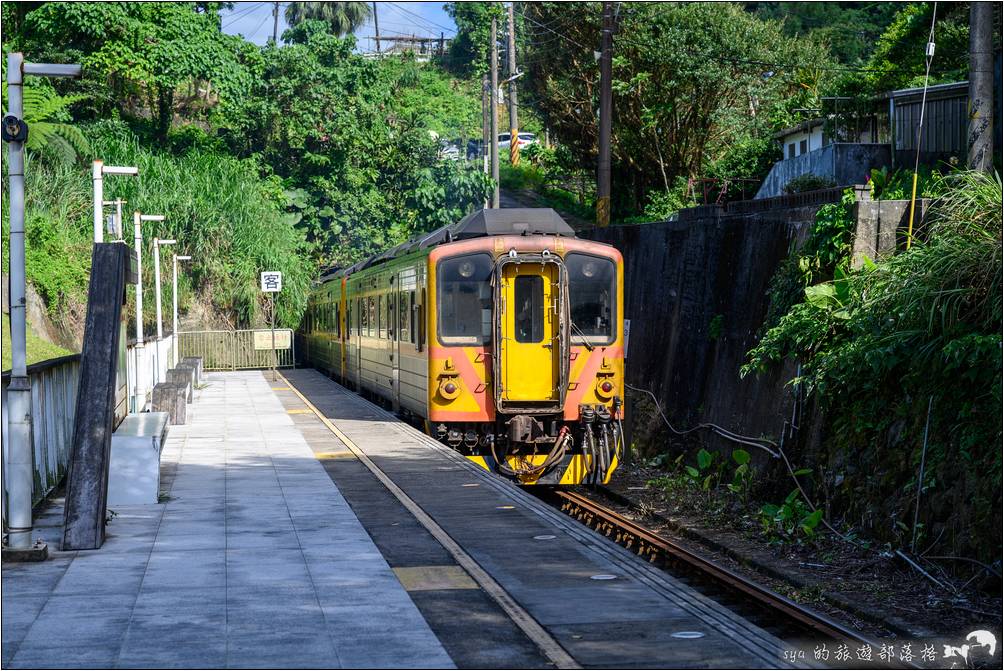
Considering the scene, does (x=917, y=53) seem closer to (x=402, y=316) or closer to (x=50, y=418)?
(x=402, y=316)

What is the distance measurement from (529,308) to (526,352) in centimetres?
58

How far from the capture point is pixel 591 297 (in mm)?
15844

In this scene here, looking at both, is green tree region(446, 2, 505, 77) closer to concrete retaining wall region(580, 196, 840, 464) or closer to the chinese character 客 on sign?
the chinese character 客 on sign

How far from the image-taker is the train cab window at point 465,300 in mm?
15656

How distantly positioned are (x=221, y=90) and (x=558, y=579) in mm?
41760

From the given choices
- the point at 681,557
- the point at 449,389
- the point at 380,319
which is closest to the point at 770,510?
the point at 681,557

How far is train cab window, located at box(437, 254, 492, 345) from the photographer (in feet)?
51.4

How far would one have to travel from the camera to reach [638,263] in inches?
877

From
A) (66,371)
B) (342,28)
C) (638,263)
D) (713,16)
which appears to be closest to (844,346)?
(66,371)

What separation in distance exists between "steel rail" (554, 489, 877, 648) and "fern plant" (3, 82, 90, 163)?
2483cm

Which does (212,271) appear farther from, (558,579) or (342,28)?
(342,28)

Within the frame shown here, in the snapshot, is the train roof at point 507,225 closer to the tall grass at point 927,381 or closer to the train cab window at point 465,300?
the train cab window at point 465,300

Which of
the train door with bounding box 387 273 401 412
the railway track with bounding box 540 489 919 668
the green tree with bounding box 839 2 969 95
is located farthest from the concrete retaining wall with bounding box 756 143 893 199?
the railway track with bounding box 540 489 919 668

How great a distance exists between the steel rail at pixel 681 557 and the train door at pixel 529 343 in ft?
4.95
